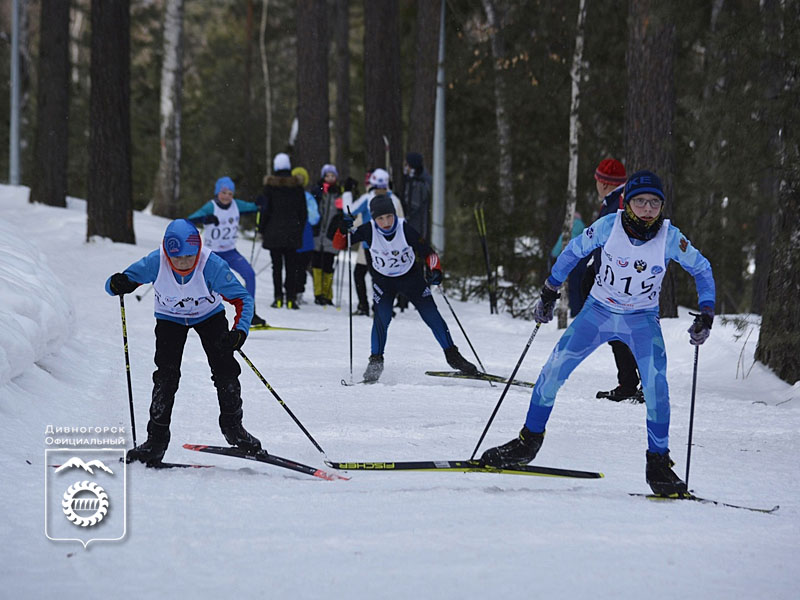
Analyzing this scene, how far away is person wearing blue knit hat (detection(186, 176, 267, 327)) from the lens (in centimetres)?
1102

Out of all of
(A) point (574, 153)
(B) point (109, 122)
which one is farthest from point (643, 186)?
(B) point (109, 122)

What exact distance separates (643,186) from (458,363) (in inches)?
151

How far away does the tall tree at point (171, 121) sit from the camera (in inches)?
829

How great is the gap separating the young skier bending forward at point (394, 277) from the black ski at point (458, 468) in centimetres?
298

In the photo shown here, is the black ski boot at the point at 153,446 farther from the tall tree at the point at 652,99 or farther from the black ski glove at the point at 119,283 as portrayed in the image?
the tall tree at the point at 652,99

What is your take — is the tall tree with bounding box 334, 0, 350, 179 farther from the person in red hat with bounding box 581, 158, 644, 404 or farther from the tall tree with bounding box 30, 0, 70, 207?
the person in red hat with bounding box 581, 158, 644, 404

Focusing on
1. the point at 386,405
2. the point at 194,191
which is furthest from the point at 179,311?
the point at 194,191

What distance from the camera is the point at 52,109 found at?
19.2 m

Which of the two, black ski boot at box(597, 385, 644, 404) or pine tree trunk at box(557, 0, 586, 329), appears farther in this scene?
pine tree trunk at box(557, 0, 586, 329)

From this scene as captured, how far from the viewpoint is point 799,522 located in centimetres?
465

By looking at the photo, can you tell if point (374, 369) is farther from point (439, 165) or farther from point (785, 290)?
point (439, 165)

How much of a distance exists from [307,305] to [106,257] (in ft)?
10.8
